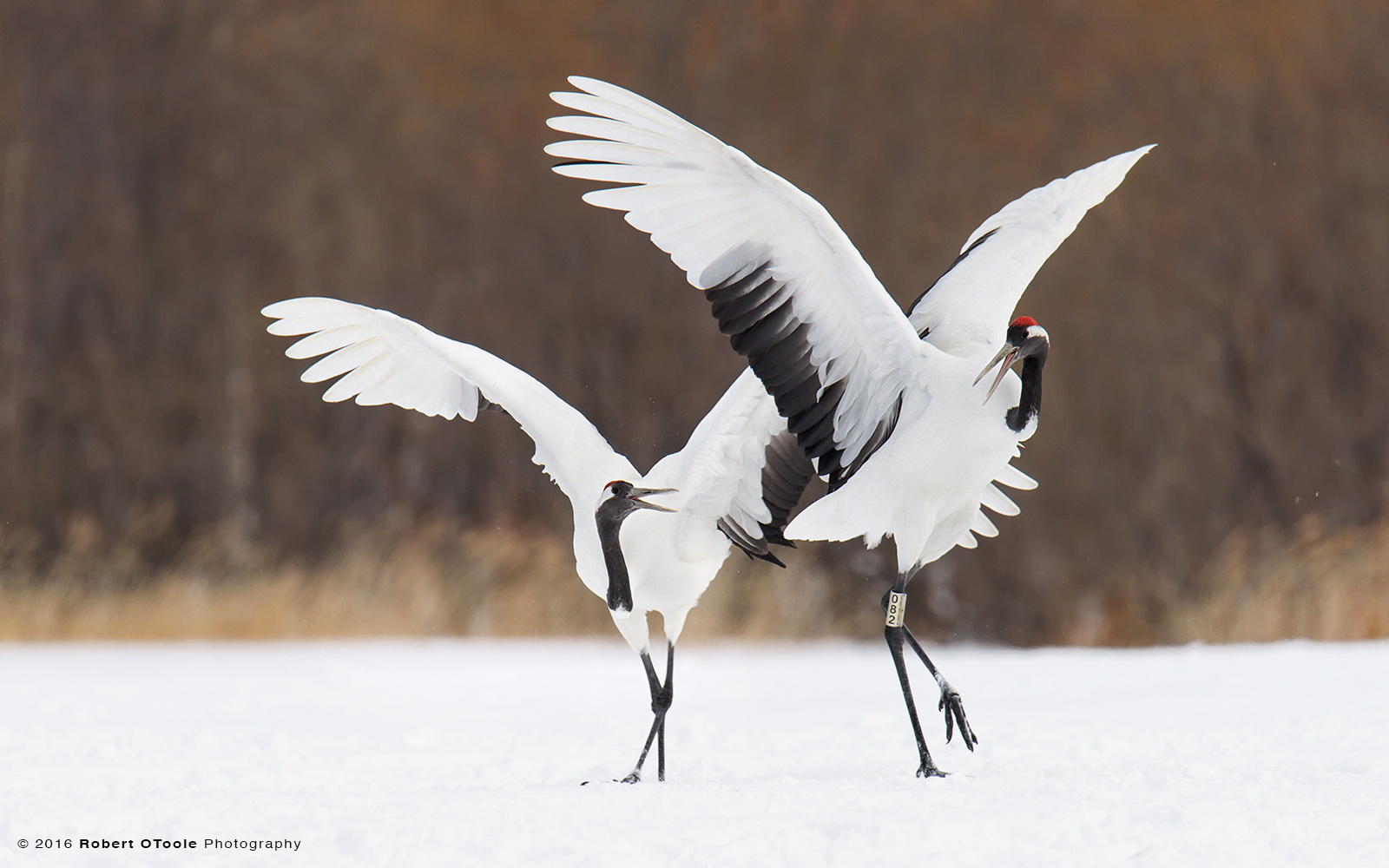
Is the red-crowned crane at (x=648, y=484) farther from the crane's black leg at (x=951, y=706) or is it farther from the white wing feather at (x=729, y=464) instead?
the crane's black leg at (x=951, y=706)

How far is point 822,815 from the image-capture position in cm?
396

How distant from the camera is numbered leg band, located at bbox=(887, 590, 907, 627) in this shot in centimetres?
514

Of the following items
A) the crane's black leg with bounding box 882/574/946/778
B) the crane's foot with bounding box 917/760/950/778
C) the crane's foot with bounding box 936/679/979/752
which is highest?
the crane's black leg with bounding box 882/574/946/778

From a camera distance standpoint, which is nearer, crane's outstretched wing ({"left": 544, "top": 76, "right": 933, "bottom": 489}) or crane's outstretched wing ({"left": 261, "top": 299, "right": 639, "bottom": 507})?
crane's outstretched wing ({"left": 544, "top": 76, "right": 933, "bottom": 489})

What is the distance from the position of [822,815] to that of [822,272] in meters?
1.71

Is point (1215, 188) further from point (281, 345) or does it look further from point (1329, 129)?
point (281, 345)

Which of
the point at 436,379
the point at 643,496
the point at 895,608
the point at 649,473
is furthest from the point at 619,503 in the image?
the point at 436,379

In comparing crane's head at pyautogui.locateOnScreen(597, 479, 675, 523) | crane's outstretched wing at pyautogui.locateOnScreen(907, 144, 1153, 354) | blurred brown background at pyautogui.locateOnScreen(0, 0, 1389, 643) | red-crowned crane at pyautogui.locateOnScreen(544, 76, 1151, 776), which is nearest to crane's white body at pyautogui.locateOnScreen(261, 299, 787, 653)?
crane's head at pyautogui.locateOnScreen(597, 479, 675, 523)

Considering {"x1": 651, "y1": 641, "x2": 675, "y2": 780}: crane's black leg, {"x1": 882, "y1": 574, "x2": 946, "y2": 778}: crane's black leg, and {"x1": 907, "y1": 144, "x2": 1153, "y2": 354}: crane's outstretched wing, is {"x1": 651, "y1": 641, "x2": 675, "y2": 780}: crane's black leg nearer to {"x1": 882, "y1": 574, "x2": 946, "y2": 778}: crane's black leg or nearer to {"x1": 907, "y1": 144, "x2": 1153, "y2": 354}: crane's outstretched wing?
{"x1": 882, "y1": 574, "x2": 946, "y2": 778}: crane's black leg

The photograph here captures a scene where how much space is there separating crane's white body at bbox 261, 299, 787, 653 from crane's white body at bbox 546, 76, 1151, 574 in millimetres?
294

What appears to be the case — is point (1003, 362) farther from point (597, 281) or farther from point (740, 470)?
point (597, 281)

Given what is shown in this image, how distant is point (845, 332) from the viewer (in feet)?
16.2

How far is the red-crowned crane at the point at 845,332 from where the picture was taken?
465 cm
